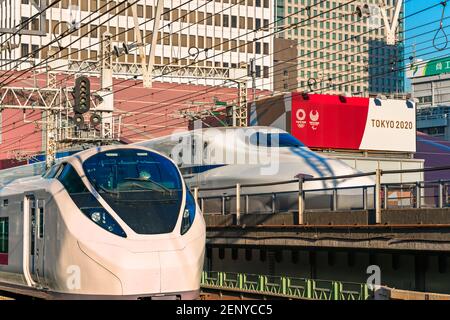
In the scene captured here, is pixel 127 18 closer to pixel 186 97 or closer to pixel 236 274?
pixel 186 97

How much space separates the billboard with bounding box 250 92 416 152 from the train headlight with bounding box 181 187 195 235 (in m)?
40.2

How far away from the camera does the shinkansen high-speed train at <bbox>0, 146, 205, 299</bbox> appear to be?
15406 mm

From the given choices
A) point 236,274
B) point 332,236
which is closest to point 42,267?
point 332,236

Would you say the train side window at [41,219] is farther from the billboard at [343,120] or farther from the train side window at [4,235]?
the billboard at [343,120]

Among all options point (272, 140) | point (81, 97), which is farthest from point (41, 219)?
point (81, 97)

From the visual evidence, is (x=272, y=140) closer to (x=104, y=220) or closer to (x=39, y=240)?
(x=39, y=240)

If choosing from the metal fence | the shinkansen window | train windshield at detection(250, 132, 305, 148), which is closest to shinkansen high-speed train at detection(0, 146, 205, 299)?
the shinkansen window

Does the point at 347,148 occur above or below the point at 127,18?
below

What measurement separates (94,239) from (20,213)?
3484 mm

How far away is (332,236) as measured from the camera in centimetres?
1973

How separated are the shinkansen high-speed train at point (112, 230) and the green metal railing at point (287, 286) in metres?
3.90

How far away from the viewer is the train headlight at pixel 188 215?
16.2m

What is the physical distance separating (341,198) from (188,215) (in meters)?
4.99

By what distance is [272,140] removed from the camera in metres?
29.7
